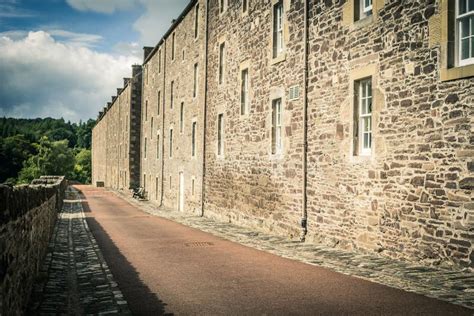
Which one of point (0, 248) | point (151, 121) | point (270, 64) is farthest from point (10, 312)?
point (151, 121)

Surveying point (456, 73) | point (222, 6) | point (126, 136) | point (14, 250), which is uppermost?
point (222, 6)

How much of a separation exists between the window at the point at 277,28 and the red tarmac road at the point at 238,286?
22.0 ft

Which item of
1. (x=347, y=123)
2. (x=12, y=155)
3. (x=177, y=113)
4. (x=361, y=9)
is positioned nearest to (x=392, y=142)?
(x=347, y=123)

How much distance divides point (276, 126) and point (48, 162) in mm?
80582

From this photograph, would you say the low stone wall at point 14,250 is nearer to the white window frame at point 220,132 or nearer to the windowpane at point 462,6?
the windowpane at point 462,6

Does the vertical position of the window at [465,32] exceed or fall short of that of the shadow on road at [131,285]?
it exceeds it

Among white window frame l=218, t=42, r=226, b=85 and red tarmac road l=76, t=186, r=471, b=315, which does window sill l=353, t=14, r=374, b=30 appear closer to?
red tarmac road l=76, t=186, r=471, b=315

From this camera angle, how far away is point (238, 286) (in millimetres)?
7328

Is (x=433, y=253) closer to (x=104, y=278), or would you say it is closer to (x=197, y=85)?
(x=104, y=278)

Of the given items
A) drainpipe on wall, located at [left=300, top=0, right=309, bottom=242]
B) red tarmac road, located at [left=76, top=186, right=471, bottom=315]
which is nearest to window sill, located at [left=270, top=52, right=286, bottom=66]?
drainpipe on wall, located at [left=300, top=0, right=309, bottom=242]

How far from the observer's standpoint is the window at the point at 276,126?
14434 mm

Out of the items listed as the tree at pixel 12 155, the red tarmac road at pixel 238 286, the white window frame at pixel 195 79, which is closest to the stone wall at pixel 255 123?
the white window frame at pixel 195 79

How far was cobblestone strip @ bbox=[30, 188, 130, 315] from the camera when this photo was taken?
6.07 metres

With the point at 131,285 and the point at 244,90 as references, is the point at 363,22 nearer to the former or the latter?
the point at 244,90
